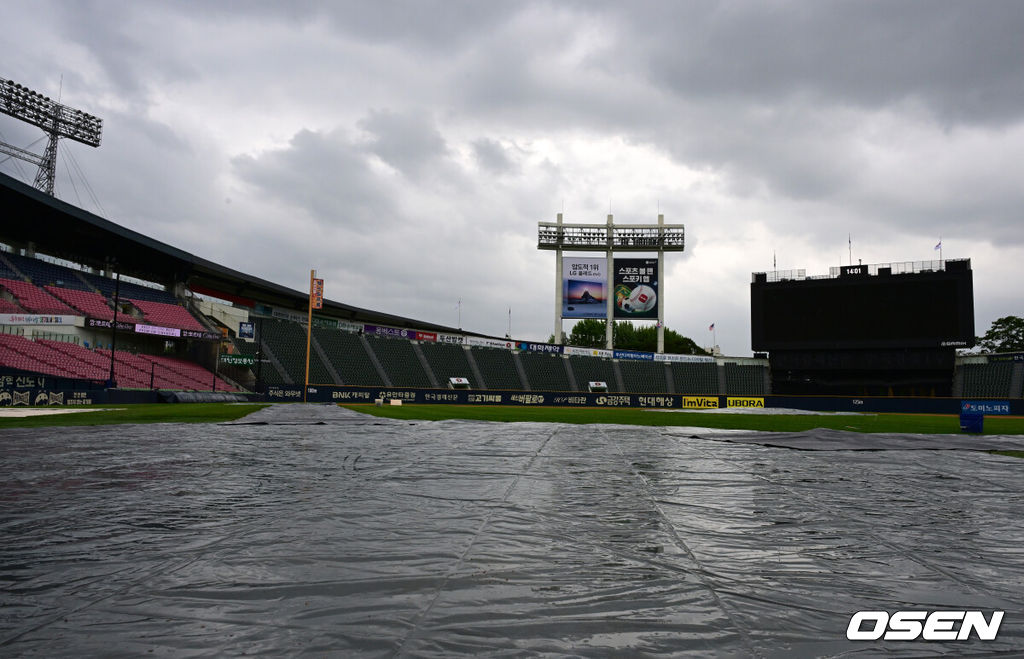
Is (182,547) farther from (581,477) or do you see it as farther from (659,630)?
(581,477)

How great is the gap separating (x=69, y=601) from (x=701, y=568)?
3.66 metres

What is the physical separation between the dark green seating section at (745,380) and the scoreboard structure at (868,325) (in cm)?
625

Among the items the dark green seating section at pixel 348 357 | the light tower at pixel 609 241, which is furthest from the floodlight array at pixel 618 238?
the dark green seating section at pixel 348 357

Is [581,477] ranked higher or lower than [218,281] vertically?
lower

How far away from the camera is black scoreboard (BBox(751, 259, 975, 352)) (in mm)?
43312

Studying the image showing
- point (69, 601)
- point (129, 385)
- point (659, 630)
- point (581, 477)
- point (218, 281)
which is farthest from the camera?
point (218, 281)

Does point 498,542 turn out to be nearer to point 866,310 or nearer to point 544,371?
point 866,310

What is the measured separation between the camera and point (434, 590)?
3307 millimetres

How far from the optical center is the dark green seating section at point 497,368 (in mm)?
57281

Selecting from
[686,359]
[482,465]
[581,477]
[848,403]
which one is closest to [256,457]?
[482,465]

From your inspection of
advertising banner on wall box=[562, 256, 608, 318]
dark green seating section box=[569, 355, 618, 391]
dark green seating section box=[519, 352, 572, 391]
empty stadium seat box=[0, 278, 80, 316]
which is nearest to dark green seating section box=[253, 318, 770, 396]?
dark green seating section box=[519, 352, 572, 391]

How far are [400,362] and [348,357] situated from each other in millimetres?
4955

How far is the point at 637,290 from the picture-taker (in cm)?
5738

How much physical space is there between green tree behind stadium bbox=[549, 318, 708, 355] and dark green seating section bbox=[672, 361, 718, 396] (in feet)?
150
